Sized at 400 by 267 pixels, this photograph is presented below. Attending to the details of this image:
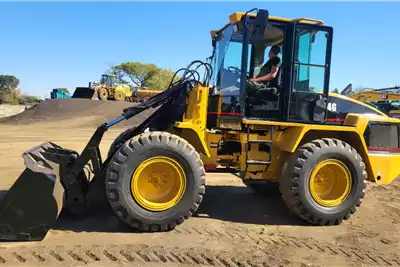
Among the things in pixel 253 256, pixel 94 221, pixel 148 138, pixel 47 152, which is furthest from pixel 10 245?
pixel 253 256

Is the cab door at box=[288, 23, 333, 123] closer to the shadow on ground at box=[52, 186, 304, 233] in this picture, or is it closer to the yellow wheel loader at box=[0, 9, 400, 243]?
the yellow wheel loader at box=[0, 9, 400, 243]

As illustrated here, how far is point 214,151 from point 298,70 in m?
1.68

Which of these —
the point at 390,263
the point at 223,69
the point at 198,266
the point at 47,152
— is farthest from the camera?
the point at 223,69

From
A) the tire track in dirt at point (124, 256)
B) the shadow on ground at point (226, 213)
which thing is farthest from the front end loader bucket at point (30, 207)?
the shadow on ground at point (226, 213)

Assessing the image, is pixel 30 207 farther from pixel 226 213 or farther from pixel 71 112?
pixel 71 112

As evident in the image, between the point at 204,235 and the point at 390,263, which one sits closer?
the point at 390,263

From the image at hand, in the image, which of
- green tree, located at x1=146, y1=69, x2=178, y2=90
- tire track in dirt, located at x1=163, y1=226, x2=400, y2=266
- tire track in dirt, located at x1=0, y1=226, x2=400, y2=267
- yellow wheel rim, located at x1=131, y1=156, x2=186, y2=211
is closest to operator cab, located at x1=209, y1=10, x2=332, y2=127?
yellow wheel rim, located at x1=131, y1=156, x2=186, y2=211

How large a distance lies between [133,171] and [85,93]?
32.8 meters

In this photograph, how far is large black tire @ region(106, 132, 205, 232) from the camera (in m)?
4.48

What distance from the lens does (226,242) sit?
4.42 meters

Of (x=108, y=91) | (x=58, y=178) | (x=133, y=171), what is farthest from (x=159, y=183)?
(x=108, y=91)

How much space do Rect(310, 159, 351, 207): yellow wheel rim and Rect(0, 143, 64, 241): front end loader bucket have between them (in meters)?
3.37

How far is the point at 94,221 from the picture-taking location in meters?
4.81

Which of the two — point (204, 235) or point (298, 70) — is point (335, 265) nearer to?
point (204, 235)
